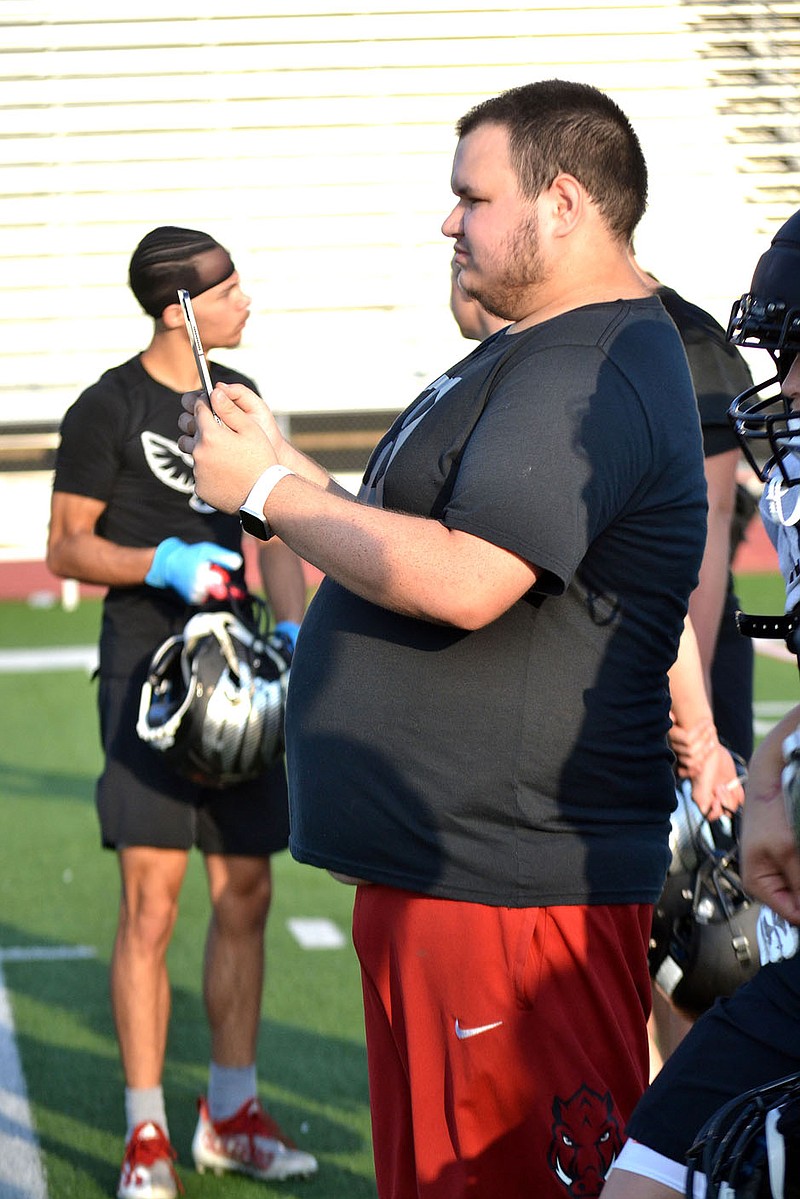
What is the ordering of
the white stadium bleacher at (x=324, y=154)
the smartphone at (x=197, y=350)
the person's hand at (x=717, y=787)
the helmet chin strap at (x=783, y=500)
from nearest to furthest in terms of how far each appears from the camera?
the helmet chin strap at (x=783, y=500) < the smartphone at (x=197, y=350) < the person's hand at (x=717, y=787) < the white stadium bleacher at (x=324, y=154)

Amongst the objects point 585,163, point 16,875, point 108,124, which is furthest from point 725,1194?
point 108,124

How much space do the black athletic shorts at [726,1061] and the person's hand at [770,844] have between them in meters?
0.17

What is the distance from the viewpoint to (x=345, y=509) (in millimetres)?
1946

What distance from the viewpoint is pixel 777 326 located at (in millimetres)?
1719

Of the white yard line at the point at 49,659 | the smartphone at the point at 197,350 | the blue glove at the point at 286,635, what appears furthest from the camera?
the white yard line at the point at 49,659

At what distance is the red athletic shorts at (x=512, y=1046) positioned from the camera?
2021 mm

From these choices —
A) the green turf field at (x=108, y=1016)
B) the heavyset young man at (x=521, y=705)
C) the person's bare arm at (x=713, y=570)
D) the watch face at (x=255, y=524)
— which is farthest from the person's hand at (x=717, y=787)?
the green turf field at (x=108, y=1016)

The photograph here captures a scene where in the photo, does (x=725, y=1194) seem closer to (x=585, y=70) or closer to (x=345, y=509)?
(x=345, y=509)

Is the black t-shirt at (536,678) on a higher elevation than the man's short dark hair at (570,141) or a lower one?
lower

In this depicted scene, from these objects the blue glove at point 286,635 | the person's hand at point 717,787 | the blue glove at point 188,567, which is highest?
the blue glove at point 188,567

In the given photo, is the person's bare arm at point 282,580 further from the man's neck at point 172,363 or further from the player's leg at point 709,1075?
the player's leg at point 709,1075

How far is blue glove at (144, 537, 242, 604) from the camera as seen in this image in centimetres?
341

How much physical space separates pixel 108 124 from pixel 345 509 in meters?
14.9

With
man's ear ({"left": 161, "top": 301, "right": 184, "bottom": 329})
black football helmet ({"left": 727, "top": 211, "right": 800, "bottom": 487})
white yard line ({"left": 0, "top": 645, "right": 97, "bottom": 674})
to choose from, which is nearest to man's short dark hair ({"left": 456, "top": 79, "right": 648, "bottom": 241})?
black football helmet ({"left": 727, "top": 211, "right": 800, "bottom": 487})
